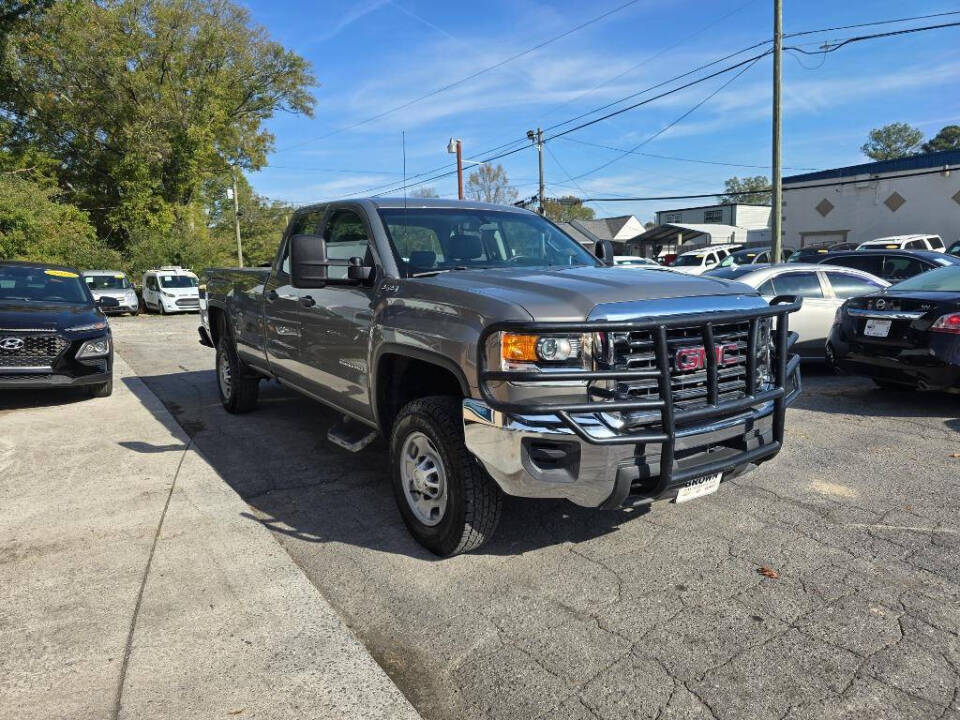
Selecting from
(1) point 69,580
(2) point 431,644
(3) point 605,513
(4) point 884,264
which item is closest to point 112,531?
(1) point 69,580

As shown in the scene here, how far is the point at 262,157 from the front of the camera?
135 ft

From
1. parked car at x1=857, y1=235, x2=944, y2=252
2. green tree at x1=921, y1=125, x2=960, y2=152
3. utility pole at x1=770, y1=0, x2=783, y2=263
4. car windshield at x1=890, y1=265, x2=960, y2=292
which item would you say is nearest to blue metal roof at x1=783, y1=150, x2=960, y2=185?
parked car at x1=857, y1=235, x2=944, y2=252

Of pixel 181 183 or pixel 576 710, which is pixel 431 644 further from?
pixel 181 183

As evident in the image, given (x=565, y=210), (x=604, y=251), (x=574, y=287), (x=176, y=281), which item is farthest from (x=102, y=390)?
(x=565, y=210)

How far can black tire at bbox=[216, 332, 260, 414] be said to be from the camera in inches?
273

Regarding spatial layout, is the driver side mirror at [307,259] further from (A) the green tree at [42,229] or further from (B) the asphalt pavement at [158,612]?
(A) the green tree at [42,229]

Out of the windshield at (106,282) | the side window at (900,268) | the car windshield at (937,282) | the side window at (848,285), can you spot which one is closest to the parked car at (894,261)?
the side window at (900,268)

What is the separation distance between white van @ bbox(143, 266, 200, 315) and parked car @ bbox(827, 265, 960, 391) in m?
21.4

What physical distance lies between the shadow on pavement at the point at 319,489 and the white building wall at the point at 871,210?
3343 cm

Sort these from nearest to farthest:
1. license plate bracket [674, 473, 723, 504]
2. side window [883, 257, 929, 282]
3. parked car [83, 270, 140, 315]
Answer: license plate bracket [674, 473, 723, 504] < side window [883, 257, 929, 282] < parked car [83, 270, 140, 315]

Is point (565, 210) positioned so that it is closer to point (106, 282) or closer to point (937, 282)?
point (106, 282)

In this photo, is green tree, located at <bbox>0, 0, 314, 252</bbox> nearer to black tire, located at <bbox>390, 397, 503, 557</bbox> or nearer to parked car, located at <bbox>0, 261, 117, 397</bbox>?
parked car, located at <bbox>0, 261, 117, 397</bbox>

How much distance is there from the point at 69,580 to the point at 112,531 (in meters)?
0.62

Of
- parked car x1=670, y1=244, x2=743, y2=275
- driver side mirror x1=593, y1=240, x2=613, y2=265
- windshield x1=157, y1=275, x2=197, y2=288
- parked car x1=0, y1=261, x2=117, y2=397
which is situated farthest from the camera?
parked car x1=670, y1=244, x2=743, y2=275
